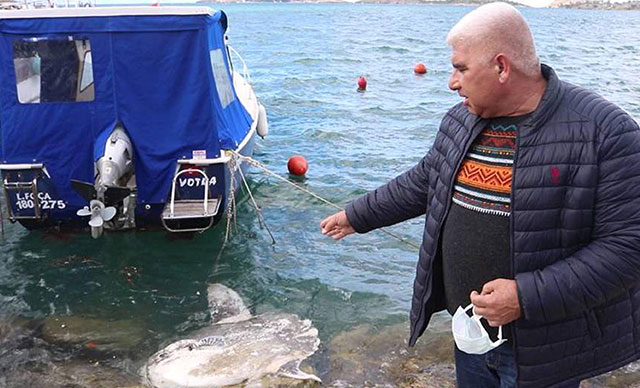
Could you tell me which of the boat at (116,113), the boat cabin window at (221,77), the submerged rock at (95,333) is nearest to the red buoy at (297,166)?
the boat cabin window at (221,77)

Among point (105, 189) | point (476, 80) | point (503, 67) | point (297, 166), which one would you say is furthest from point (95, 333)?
point (297, 166)

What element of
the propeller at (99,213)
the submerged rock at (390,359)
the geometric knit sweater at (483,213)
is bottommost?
the submerged rock at (390,359)

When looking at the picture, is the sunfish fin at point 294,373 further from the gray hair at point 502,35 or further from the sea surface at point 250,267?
the gray hair at point 502,35

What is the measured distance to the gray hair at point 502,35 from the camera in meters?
2.55

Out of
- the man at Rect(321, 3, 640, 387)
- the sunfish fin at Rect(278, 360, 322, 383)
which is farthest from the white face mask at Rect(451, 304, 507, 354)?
the sunfish fin at Rect(278, 360, 322, 383)

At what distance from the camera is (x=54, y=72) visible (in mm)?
8344

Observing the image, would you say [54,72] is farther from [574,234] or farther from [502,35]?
[574,234]

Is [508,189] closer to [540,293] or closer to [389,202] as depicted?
[540,293]

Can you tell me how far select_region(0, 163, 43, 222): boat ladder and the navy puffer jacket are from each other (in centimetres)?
708

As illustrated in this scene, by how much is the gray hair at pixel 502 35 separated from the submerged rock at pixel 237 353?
3.75 meters

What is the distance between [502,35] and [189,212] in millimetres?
6418

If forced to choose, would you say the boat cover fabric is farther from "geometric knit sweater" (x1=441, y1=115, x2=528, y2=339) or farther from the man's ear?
the man's ear

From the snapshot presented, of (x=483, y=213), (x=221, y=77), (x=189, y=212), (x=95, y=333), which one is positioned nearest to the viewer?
(x=483, y=213)

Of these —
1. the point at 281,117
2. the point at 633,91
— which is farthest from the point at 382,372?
the point at 633,91
